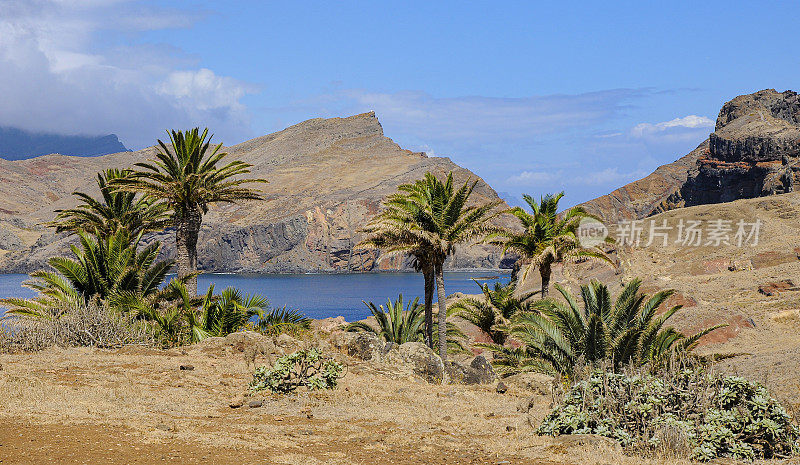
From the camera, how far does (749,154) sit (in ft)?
326

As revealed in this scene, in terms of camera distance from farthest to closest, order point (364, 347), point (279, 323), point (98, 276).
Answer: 1. point (279, 323)
2. point (98, 276)
3. point (364, 347)

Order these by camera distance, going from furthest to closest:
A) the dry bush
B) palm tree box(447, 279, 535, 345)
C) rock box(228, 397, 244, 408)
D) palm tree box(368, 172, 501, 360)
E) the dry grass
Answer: palm tree box(447, 279, 535, 345) < palm tree box(368, 172, 501, 360) < the dry bush < rock box(228, 397, 244, 408) < the dry grass

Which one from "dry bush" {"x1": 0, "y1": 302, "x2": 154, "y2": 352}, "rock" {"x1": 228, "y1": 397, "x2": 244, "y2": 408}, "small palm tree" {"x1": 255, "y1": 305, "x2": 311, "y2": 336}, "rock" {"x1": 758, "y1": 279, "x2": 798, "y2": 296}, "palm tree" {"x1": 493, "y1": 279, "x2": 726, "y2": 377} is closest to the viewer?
"rock" {"x1": 228, "y1": 397, "x2": 244, "y2": 408}

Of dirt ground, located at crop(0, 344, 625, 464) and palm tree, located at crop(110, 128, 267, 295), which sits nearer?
dirt ground, located at crop(0, 344, 625, 464)

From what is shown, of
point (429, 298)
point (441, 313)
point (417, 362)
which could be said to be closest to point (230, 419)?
point (417, 362)

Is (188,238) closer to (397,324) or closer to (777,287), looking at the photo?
(397,324)

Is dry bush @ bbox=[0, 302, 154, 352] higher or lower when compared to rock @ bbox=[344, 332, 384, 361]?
higher

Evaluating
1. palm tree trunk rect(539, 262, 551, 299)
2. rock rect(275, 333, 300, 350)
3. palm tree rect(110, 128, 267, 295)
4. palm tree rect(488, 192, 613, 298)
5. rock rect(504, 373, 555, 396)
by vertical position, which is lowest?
rock rect(504, 373, 555, 396)

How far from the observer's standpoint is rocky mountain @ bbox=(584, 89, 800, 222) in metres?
89.5

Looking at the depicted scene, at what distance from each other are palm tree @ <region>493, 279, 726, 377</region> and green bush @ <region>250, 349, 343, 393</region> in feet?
18.5

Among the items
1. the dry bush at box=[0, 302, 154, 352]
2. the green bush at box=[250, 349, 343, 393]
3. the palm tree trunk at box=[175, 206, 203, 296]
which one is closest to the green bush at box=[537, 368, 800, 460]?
the green bush at box=[250, 349, 343, 393]

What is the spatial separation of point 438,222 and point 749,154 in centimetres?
9619

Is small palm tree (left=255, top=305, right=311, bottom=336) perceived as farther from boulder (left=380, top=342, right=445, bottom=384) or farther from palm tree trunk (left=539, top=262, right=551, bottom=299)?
palm tree trunk (left=539, top=262, right=551, bottom=299)

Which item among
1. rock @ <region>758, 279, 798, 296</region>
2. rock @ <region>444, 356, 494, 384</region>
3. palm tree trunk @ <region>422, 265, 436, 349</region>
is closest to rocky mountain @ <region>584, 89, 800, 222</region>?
rock @ <region>758, 279, 798, 296</region>
